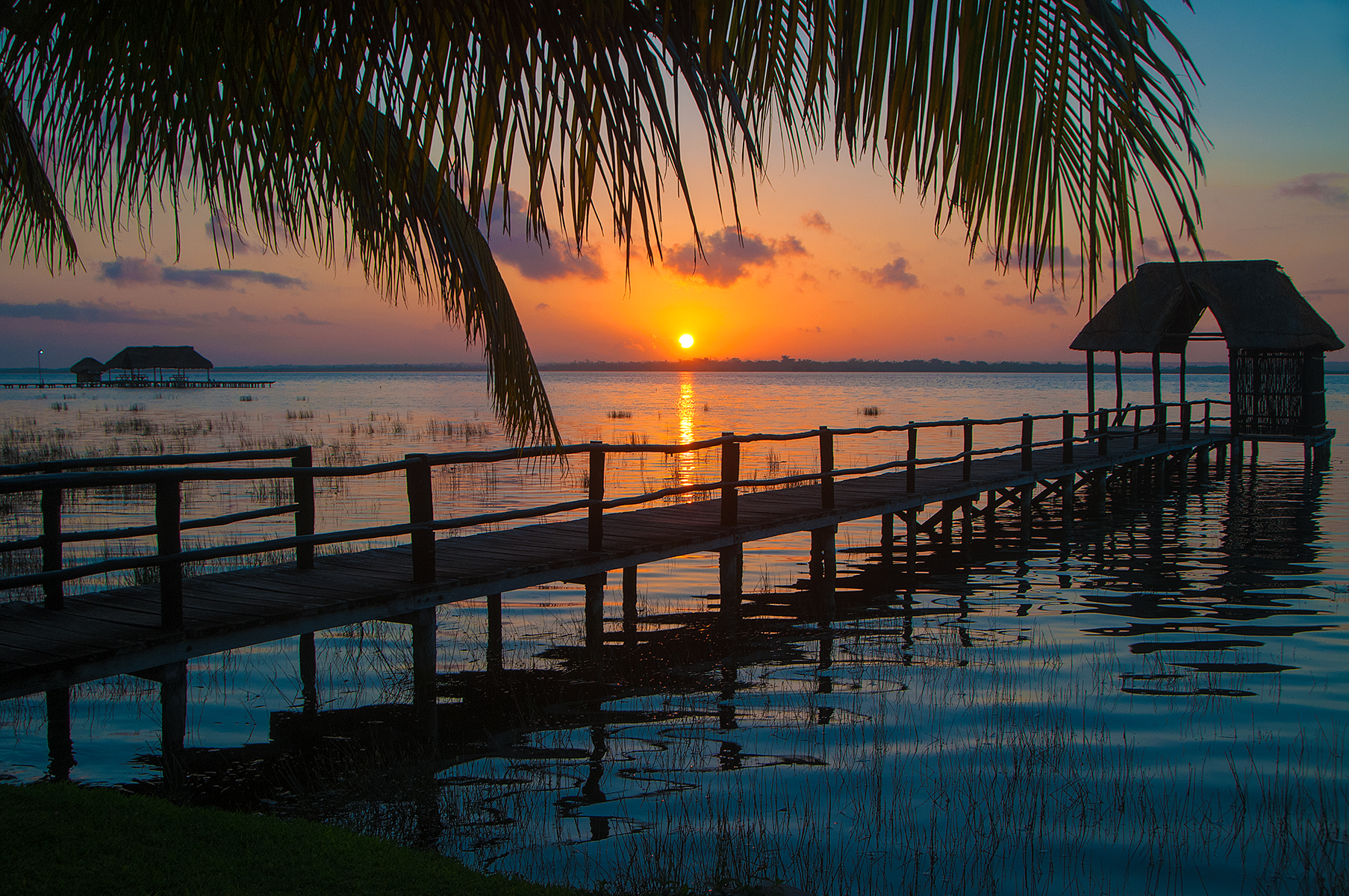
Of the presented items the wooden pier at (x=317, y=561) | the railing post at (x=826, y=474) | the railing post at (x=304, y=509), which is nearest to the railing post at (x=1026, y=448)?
the wooden pier at (x=317, y=561)

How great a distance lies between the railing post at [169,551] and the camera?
5.87 metres

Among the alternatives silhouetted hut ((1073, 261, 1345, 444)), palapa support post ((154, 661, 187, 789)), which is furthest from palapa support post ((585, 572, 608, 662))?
silhouetted hut ((1073, 261, 1345, 444))

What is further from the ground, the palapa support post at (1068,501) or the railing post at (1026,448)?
the railing post at (1026,448)

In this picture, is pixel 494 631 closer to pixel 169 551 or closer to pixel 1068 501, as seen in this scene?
pixel 169 551

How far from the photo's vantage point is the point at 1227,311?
2478 centimetres

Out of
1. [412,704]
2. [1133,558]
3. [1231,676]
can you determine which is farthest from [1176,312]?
[412,704]

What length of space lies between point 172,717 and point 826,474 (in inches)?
309

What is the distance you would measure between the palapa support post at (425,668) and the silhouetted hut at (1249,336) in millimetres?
20844

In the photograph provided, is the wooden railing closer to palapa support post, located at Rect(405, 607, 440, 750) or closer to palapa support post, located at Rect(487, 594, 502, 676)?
palapa support post, located at Rect(405, 607, 440, 750)

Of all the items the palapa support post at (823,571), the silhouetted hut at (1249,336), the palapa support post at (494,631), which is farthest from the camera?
the silhouetted hut at (1249,336)

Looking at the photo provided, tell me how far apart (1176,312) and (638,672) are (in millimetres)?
24238

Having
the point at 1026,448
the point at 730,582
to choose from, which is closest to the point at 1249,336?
the point at 1026,448

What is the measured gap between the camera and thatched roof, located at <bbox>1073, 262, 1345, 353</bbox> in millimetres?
24250

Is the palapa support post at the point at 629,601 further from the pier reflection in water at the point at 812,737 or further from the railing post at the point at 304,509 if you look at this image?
the railing post at the point at 304,509
